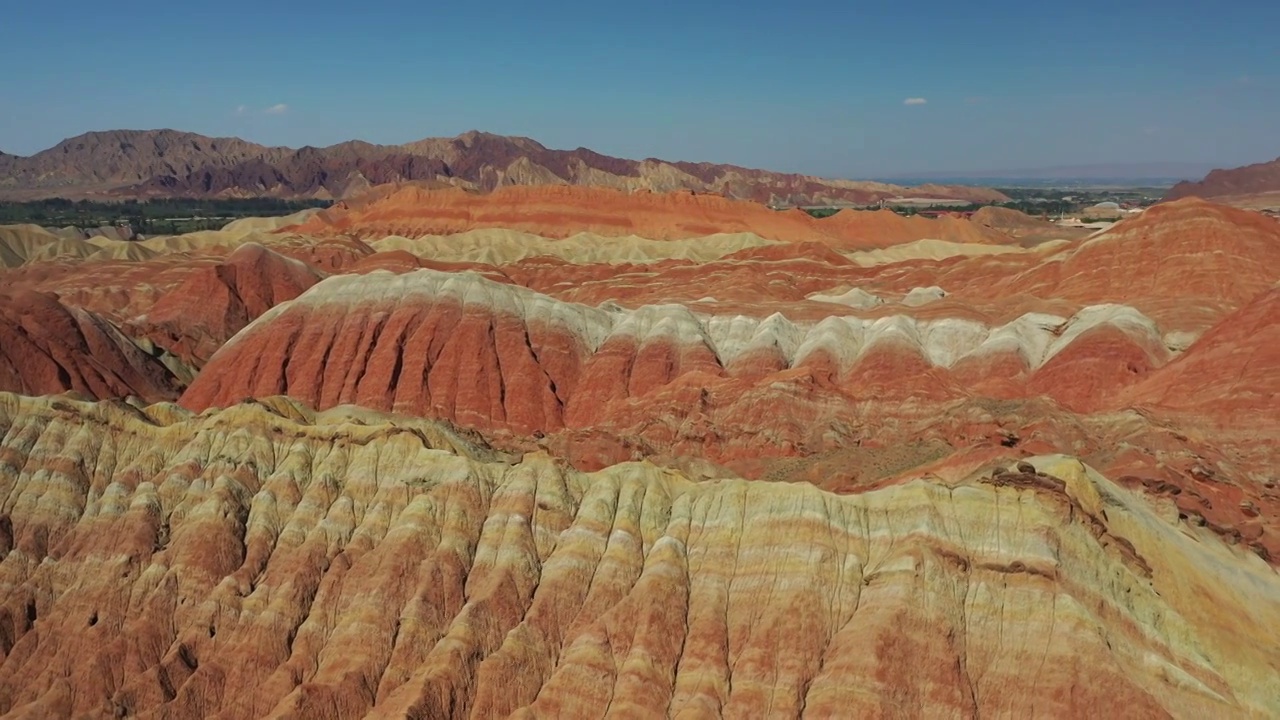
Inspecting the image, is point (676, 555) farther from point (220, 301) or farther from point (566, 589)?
point (220, 301)

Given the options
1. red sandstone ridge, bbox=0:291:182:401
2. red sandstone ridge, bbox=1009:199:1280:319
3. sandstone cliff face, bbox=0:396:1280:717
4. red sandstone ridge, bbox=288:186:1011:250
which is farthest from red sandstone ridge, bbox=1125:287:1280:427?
red sandstone ridge, bbox=288:186:1011:250

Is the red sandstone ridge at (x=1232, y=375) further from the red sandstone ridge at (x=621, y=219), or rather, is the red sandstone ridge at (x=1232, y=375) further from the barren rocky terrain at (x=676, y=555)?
the red sandstone ridge at (x=621, y=219)

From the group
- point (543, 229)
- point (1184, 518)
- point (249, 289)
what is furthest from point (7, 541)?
point (543, 229)

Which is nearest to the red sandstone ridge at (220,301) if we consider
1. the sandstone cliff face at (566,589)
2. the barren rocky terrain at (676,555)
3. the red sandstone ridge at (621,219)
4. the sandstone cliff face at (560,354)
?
the sandstone cliff face at (560,354)

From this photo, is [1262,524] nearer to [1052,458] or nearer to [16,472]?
[1052,458]

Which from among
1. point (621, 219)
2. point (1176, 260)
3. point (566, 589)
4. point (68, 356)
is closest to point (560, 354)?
point (68, 356)

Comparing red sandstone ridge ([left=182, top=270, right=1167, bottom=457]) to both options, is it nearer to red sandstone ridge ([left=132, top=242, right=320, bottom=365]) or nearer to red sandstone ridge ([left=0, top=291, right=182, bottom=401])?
red sandstone ridge ([left=0, top=291, right=182, bottom=401])
